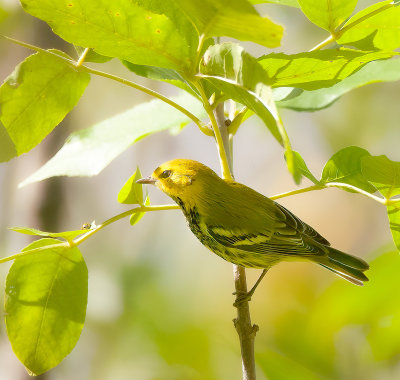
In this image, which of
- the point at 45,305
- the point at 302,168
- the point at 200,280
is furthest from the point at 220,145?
the point at 200,280

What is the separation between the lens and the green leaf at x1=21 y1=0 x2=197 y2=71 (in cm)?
75

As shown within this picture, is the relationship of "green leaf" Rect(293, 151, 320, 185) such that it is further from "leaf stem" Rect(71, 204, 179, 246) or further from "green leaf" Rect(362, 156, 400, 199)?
"leaf stem" Rect(71, 204, 179, 246)

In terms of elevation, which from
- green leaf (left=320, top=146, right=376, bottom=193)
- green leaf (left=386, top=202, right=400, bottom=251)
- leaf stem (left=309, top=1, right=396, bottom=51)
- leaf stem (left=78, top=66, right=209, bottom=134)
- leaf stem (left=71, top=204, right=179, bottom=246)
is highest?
leaf stem (left=309, top=1, right=396, bottom=51)

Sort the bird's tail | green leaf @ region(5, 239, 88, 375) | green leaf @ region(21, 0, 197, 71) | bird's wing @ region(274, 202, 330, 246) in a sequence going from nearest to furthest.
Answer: green leaf @ region(21, 0, 197, 71) → green leaf @ region(5, 239, 88, 375) → the bird's tail → bird's wing @ region(274, 202, 330, 246)

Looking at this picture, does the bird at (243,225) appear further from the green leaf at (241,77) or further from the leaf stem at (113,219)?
the green leaf at (241,77)

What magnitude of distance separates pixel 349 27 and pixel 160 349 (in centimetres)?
130

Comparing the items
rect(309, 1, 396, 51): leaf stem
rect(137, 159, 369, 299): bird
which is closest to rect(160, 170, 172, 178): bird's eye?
rect(137, 159, 369, 299): bird

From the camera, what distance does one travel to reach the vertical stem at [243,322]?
34.4 inches

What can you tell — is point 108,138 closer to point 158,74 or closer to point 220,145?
point 158,74

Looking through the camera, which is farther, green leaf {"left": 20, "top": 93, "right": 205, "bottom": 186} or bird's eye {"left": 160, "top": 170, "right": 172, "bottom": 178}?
bird's eye {"left": 160, "top": 170, "right": 172, "bottom": 178}

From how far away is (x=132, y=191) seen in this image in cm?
97

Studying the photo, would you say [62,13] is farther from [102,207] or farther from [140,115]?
[102,207]

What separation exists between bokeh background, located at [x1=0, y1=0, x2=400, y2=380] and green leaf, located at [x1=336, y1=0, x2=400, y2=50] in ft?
1.19

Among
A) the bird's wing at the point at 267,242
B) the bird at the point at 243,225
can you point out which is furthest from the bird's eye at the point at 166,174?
the bird's wing at the point at 267,242
